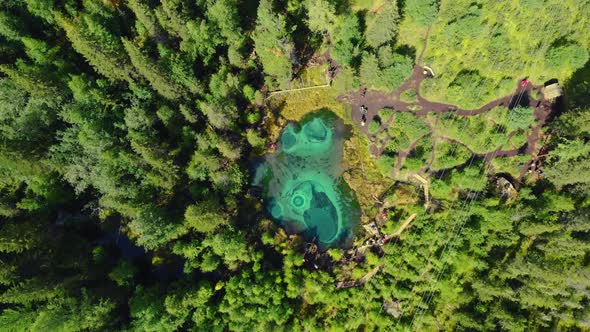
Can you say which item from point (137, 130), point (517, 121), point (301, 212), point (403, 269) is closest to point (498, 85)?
point (517, 121)

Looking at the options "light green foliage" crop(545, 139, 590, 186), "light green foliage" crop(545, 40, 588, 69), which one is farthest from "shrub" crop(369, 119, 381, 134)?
"light green foliage" crop(545, 40, 588, 69)

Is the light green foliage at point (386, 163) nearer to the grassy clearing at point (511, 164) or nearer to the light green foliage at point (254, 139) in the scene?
the grassy clearing at point (511, 164)

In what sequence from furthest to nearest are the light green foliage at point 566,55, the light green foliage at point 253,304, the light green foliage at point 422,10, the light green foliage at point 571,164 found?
1. the light green foliage at point 422,10
2. the light green foliage at point 566,55
3. the light green foliage at point 253,304
4. the light green foliage at point 571,164

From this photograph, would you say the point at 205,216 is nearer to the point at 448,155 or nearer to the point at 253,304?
the point at 253,304

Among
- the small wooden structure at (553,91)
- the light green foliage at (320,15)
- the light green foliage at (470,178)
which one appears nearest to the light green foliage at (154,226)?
the light green foliage at (320,15)

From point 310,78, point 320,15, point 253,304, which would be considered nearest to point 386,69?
point 310,78

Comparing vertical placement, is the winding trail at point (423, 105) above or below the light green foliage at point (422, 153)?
above

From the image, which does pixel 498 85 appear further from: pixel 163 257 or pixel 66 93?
pixel 66 93

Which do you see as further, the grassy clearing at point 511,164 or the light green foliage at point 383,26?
the grassy clearing at point 511,164

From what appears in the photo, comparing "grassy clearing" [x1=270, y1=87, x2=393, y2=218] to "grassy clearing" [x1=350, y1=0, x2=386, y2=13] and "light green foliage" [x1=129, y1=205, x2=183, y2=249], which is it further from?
"light green foliage" [x1=129, y1=205, x2=183, y2=249]
